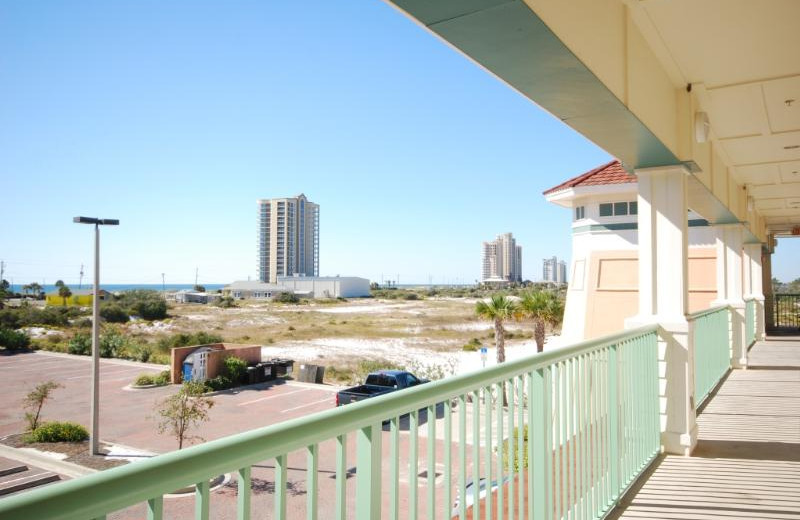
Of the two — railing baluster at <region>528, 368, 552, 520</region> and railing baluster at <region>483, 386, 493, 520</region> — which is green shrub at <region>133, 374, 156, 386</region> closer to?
railing baluster at <region>528, 368, 552, 520</region>

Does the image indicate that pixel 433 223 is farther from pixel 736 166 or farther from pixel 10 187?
pixel 736 166

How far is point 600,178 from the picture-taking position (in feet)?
49.1

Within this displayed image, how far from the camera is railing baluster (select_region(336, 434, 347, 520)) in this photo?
1.18 meters

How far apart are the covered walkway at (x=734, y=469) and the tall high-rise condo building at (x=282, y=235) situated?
12626 cm

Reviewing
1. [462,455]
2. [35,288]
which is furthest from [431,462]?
[35,288]

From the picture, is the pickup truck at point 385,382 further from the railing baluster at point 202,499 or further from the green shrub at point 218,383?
the railing baluster at point 202,499

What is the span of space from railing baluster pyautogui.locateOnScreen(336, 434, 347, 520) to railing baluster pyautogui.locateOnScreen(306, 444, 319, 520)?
6 centimetres

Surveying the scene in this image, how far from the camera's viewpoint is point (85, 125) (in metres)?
83.0

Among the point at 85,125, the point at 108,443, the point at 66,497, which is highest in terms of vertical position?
the point at 85,125

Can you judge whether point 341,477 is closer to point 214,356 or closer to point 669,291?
point 669,291

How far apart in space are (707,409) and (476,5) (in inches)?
208

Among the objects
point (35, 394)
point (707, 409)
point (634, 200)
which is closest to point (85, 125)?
point (35, 394)

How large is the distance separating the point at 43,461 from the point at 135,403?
6.25 meters

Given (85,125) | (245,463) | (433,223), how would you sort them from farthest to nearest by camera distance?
(433,223) → (85,125) → (245,463)
